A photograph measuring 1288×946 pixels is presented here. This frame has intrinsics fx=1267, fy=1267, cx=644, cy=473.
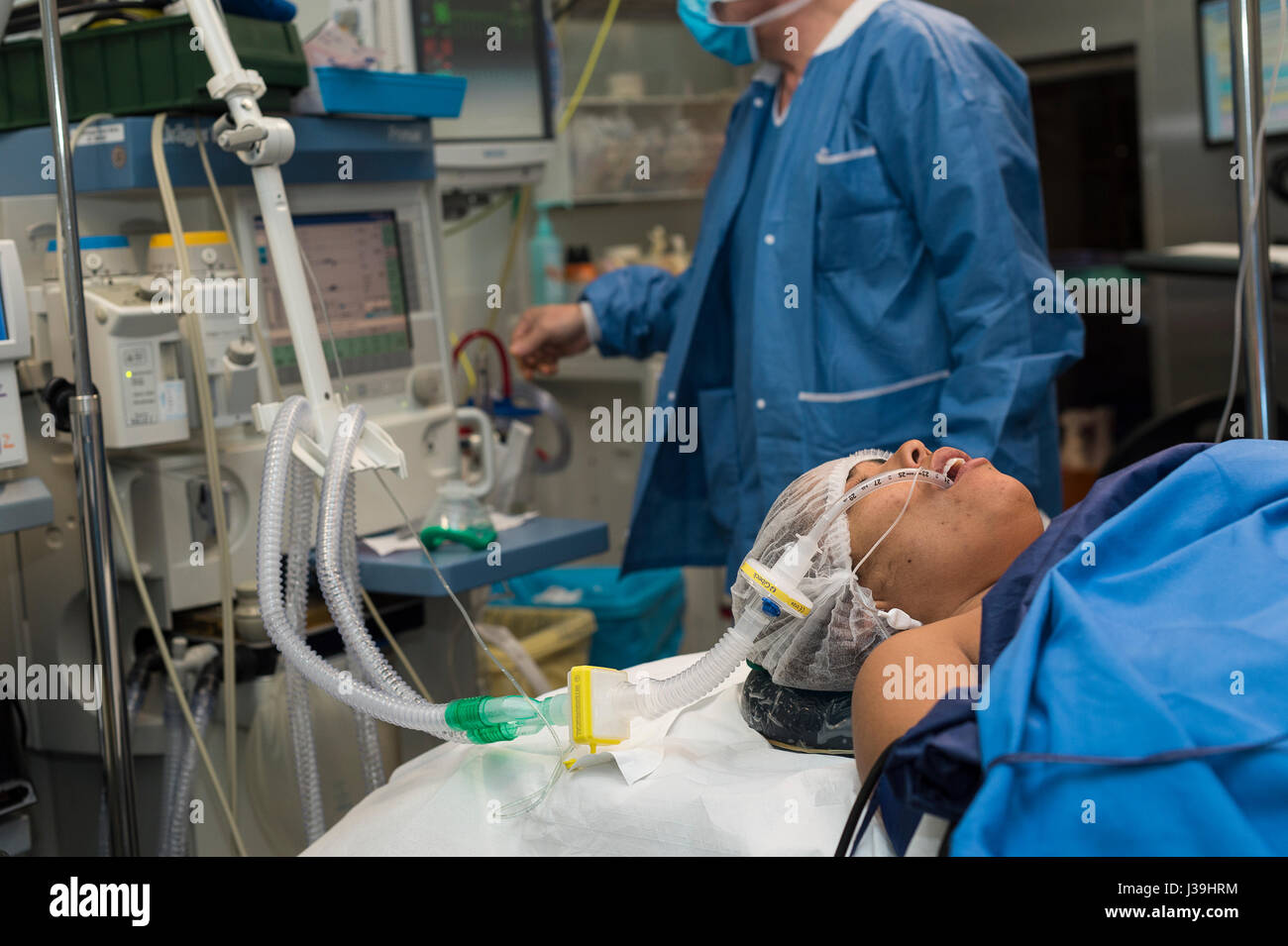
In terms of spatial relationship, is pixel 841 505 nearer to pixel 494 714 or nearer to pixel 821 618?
pixel 821 618

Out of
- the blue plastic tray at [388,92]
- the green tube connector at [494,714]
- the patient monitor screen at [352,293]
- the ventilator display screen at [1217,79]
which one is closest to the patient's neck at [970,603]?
the green tube connector at [494,714]

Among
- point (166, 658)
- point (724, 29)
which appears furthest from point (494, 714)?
point (724, 29)

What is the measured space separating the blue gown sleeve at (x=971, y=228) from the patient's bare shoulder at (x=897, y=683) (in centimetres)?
69

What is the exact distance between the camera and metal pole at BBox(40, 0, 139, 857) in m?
1.43

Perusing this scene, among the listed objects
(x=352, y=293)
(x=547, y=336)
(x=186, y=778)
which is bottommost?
(x=186, y=778)

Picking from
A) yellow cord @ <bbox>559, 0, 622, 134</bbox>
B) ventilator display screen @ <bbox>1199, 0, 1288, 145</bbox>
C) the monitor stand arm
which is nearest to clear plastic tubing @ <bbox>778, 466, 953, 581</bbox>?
the monitor stand arm

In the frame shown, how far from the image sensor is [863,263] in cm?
203

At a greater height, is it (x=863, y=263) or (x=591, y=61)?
(x=591, y=61)

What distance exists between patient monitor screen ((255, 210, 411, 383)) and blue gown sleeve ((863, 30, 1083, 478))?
2.81ft

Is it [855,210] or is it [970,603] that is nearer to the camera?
[970,603]

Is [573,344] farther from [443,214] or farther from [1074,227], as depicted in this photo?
[1074,227]

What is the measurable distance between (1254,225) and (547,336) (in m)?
1.23

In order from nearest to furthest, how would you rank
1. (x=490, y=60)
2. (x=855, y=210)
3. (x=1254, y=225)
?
(x=1254, y=225) < (x=855, y=210) < (x=490, y=60)

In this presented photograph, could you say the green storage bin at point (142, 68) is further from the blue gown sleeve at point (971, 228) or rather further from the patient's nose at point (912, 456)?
the patient's nose at point (912, 456)
